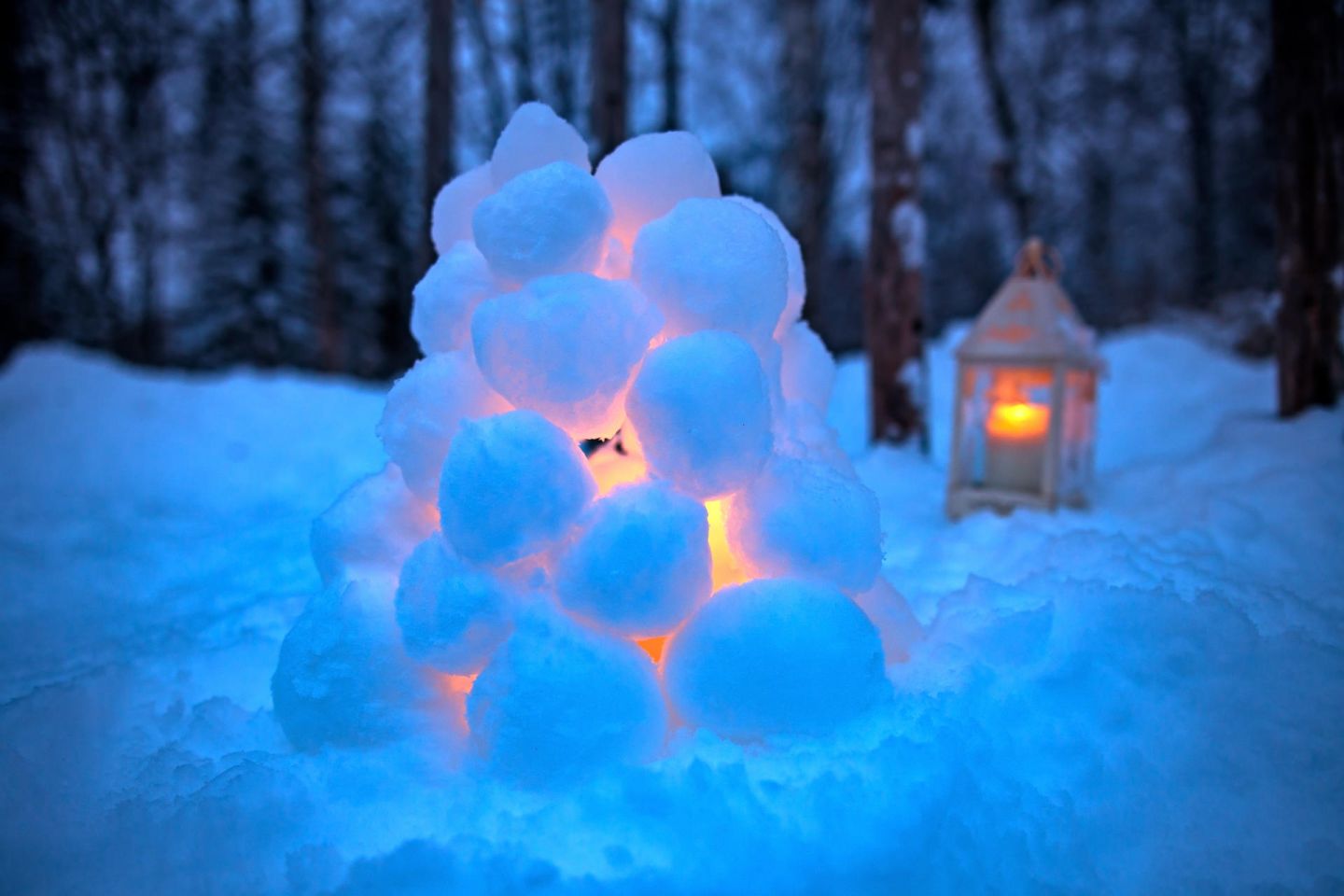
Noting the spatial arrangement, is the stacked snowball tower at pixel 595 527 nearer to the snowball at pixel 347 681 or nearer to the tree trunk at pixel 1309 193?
the snowball at pixel 347 681

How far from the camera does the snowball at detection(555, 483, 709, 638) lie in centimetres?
147

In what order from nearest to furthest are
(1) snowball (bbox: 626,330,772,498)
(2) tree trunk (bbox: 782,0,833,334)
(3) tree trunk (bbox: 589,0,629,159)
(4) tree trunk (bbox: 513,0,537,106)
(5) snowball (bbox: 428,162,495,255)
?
1. (1) snowball (bbox: 626,330,772,498)
2. (5) snowball (bbox: 428,162,495,255)
3. (3) tree trunk (bbox: 589,0,629,159)
4. (2) tree trunk (bbox: 782,0,833,334)
5. (4) tree trunk (bbox: 513,0,537,106)

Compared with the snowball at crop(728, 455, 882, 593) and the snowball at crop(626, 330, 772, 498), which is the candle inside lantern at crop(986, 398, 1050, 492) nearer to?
the snowball at crop(728, 455, 882, 593)

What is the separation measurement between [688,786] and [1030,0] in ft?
39.5

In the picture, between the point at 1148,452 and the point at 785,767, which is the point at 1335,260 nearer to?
the point at 1148,452

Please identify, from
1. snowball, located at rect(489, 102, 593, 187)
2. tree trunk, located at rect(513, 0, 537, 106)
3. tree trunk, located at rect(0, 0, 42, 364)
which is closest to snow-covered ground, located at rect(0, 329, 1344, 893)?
snowball, located at rect(489, 102, 593, 187)

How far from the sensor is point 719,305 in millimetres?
1662

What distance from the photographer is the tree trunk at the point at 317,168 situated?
9211mm

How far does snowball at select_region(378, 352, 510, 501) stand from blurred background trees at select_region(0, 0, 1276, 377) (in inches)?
210

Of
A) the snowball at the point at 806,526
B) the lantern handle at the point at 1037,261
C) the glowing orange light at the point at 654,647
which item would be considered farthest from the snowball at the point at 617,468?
the lantern handle at the point at 1037,261

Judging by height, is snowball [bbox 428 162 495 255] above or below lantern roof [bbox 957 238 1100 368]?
above

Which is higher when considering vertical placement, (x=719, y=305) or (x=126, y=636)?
(x=719, y=305)

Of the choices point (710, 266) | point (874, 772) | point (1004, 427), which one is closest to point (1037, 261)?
point (1004, 427)

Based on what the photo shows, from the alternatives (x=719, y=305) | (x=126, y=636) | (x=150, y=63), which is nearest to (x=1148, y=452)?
(x=719, y=305)
